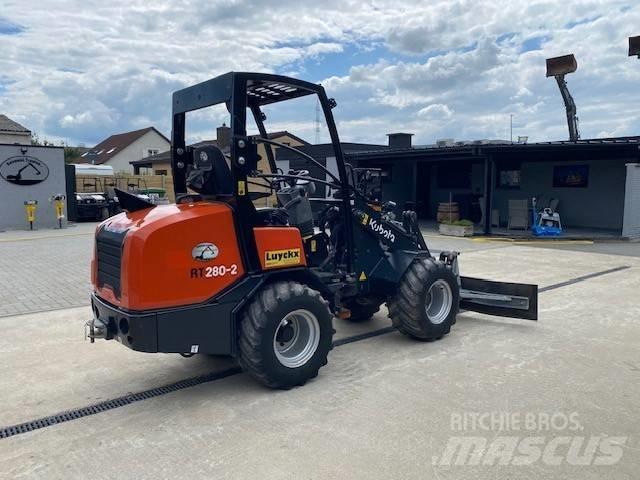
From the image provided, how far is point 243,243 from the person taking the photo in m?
4.21

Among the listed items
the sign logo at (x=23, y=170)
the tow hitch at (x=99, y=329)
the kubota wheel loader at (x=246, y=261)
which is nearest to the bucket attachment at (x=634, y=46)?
the kubota wheel loader at (x=246, y=261)

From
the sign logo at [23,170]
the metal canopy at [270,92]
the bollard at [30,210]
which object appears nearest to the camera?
the metal canopy at [270,92]

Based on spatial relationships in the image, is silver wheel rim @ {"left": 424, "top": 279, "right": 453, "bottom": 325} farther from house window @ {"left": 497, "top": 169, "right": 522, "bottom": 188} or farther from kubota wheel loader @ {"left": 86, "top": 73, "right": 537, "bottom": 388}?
house window @ {"left": 497, "top": 169, "right": 522, "bottom": 188}

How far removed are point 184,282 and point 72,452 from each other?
1288 mm

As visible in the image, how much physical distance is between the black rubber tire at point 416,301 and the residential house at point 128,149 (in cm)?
4766

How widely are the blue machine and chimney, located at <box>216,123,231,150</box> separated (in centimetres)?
1386

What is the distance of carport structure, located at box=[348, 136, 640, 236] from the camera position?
1644 cm

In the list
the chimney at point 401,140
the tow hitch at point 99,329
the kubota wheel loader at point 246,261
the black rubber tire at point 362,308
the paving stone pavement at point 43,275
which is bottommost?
the paving stone pavement at point 43,275

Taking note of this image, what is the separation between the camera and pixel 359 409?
4020 millimetres

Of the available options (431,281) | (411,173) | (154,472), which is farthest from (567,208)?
(154,472)

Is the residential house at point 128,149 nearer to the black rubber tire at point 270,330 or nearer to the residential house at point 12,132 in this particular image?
the residential house at point 12,132

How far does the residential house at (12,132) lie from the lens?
111 feet

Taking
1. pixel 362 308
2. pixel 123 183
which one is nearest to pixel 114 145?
pixel 123 183

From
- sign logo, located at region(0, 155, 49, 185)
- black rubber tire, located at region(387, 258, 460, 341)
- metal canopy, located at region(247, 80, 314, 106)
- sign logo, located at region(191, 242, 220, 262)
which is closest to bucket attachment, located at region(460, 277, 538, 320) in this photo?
black rubber tire, located at region(387, 258, 460, 341)
